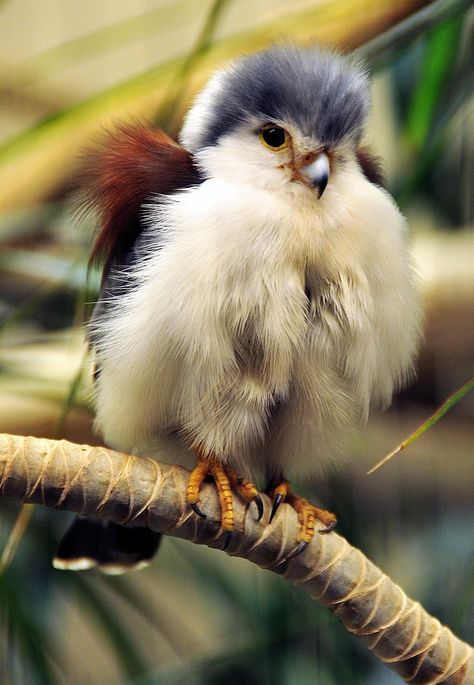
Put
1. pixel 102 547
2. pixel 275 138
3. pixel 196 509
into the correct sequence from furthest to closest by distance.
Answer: pixel 102 547 < pixel 275 138 < pixel 196 509

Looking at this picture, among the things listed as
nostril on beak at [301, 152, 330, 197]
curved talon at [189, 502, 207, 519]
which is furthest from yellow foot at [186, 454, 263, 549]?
nostril on beak at [301, 152, 330, 197]

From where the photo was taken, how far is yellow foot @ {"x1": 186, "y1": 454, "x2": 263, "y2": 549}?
40.5 inches

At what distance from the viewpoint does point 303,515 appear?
1.13 meters

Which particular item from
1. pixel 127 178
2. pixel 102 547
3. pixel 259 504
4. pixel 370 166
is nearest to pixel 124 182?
pixel 127 178

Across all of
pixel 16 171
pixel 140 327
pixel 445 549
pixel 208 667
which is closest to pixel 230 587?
pixel 208 667

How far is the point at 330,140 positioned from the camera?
3.64 ft

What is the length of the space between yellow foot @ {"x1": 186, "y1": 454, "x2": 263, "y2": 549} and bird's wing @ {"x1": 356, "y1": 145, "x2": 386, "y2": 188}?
443 millimetres

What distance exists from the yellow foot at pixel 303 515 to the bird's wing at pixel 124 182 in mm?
349

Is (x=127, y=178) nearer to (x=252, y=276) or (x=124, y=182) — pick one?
(x=124, y=182)

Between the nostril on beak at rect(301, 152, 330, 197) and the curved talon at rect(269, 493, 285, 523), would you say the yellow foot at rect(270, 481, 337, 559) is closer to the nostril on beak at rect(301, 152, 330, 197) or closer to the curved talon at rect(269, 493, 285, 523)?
the curved talon at rect(269, 493, 285, 523)

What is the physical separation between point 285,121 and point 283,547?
0.53 meters

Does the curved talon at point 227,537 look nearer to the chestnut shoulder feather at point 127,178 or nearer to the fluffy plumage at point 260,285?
the fluffy plumage at point 260,285

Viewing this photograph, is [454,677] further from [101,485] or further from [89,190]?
[89,190]

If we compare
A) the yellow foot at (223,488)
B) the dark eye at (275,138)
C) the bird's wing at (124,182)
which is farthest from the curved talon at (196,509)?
the dark eye at (275,138)
